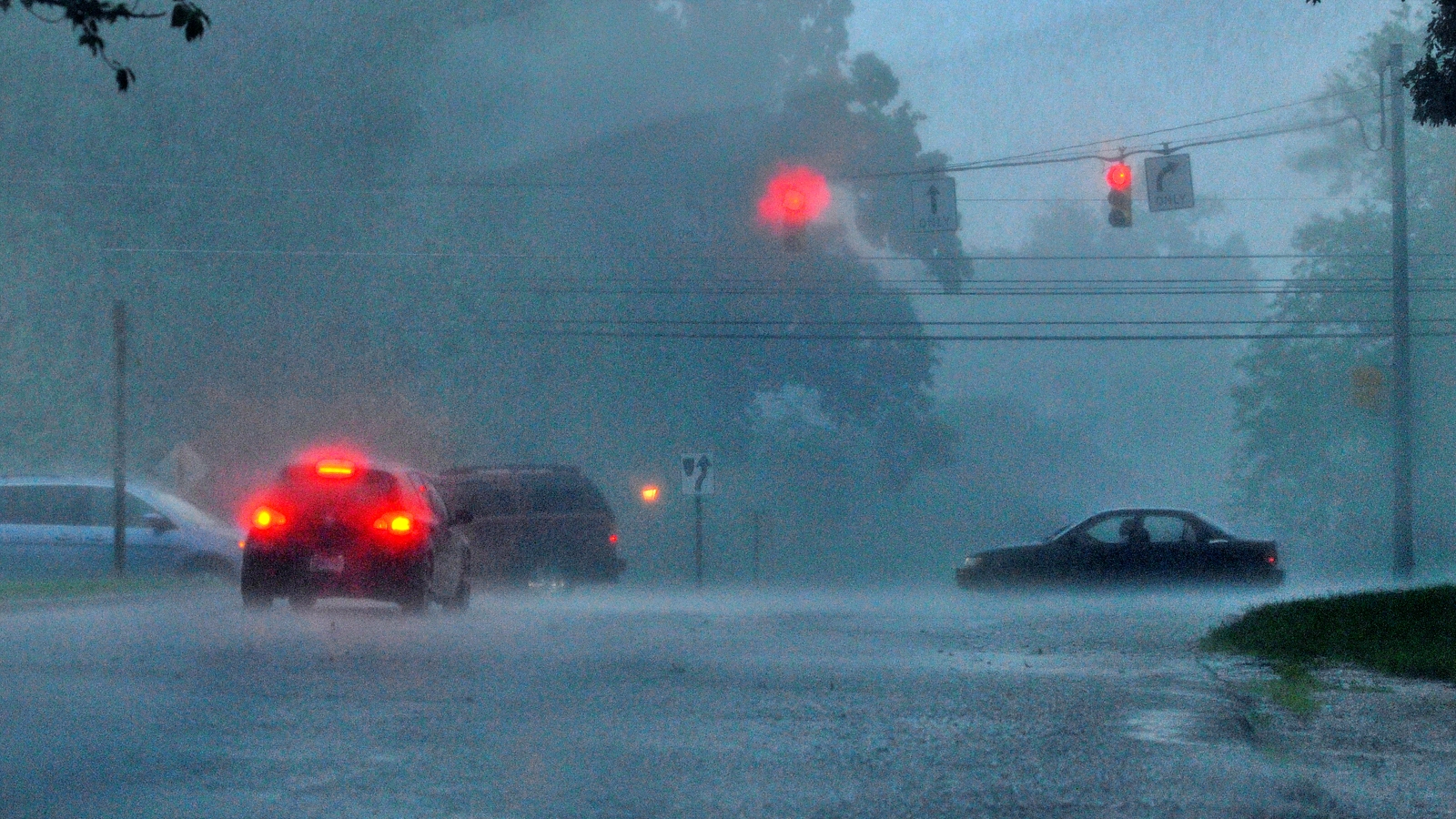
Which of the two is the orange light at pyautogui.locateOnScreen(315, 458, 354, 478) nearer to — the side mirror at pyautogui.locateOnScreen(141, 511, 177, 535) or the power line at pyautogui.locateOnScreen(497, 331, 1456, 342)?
the side mirror at pyautogui.locateOnScreen(141, 511, 177, 535)

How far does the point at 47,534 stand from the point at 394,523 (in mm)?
9135

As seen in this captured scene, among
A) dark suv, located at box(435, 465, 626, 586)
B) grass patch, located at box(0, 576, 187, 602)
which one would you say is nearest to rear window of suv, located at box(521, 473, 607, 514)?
dark suv, located at box(435, 465, 626, 586)

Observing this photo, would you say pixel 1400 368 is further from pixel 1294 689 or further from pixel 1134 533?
pixel 1294 689

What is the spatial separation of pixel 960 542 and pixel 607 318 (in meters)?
36.4

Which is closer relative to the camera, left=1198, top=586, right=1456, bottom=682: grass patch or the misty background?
left=1198, top=586, right=1456, bottom=682: grass patch

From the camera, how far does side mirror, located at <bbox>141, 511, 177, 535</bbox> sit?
2481cm

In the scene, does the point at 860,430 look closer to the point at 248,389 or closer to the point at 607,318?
the point at 607,318

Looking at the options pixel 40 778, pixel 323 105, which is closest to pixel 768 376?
pixel 323 105

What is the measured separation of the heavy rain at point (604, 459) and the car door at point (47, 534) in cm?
6

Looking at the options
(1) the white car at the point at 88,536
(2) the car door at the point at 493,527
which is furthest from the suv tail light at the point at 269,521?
(2) the car door at the point at 493,527

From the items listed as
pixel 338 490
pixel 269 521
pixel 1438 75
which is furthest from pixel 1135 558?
pixel 269 521

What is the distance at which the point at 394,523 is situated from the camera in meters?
18.3

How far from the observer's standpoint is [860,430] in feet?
174

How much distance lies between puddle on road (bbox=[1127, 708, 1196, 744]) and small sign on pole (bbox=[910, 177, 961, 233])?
51.8 feet
